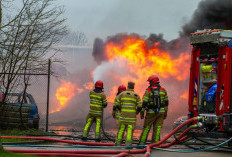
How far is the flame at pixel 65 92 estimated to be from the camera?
2548cm

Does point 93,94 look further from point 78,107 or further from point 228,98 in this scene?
point 78,107

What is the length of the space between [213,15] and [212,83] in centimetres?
1012

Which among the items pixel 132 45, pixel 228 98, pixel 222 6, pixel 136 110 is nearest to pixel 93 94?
pixel 136 110

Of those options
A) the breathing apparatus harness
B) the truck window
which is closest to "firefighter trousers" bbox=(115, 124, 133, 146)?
the breathing apparatus harness

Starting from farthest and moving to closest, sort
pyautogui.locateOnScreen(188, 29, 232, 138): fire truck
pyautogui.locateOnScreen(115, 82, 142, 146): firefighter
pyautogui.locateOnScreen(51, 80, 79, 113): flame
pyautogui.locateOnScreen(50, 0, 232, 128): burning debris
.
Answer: pyautogui.locateOnScreen(51, 80, 79, 113): flame, pyautogui.locateOnScreen(50, 0, 232, 128): burning debris, pyautogui.locateOnScreen(115, 82, 142, 146): firefighter, pyautogui.locateOnScreen(188, 29, 232, 138): fire truck

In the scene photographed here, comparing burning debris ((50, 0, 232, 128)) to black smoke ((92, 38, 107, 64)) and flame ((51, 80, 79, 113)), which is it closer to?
black smoke ((92, 38, 107, 64))

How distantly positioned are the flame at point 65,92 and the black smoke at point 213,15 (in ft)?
29.4

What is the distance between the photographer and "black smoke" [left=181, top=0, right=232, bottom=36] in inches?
774

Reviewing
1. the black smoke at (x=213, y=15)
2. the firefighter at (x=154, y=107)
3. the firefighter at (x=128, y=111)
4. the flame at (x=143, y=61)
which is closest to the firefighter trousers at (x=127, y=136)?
the firefighter at (x=128, y=111)

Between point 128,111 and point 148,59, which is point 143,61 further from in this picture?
point 128,111

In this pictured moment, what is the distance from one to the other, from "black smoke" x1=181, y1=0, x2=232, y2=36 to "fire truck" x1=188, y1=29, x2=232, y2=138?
942 cm

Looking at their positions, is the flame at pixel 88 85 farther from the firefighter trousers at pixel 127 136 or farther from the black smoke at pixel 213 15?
the firefighter trousers at pixel 127 136

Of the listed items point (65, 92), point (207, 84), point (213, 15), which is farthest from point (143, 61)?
point (207, 84)

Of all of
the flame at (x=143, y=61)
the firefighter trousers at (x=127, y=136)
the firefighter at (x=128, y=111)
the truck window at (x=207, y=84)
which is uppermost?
the flame at (x=143, y=61)
